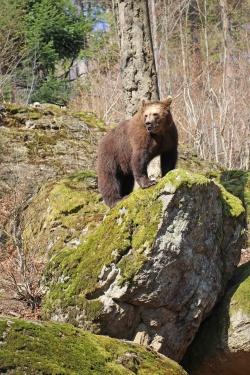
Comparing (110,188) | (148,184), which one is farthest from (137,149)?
(110,188)

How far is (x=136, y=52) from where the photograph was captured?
8.73 meters

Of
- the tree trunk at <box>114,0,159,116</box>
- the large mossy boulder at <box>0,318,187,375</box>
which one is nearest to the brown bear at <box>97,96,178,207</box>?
the tree trunk at <box>114,0,159,116</box>

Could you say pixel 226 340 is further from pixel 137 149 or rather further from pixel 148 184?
pixel 137 149

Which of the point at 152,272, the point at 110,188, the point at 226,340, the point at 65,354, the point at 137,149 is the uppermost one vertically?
the point at 137,149

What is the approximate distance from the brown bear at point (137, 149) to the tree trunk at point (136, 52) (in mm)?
1145

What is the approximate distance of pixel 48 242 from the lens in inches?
324

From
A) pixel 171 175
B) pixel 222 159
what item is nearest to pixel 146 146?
pixel 171 175

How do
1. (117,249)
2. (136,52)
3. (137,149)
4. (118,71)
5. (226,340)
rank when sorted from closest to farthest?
(117,249)
(226,340)
(137,149)
(136,52)
(118,71)

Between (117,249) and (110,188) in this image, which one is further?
(110,188)

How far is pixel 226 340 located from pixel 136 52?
13.8 feet

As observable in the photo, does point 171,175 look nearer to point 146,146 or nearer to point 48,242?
point 146,146

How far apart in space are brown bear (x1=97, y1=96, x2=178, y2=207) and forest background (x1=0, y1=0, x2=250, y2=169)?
20.7 ft

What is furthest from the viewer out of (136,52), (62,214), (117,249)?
(136,52)

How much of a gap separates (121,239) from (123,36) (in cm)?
366
